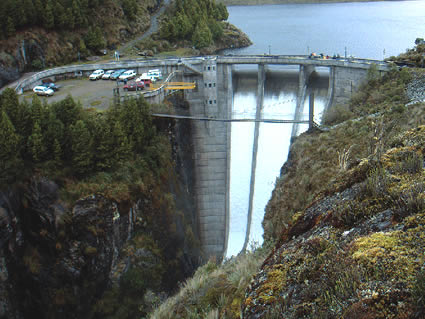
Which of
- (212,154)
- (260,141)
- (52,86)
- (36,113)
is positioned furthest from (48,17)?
(260,141)

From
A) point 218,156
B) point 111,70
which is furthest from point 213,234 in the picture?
point 111,70

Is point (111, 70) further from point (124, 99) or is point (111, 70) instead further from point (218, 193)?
point (218, 193)

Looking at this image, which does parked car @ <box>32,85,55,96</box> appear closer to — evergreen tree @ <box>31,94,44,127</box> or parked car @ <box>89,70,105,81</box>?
parked car @ <box>89,70,105,81</box>

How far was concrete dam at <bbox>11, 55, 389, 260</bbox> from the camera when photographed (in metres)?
38.1

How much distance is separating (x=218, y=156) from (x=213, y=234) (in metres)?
7.41

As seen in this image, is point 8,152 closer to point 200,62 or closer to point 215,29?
point 200,62

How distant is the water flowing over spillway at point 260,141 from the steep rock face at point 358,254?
1075 inches

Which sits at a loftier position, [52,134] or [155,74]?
[155,74]

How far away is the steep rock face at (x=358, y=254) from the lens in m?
5.07

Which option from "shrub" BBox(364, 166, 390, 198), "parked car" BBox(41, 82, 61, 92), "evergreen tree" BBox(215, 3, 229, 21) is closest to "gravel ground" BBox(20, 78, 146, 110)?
"parked car" BBox(41, 82, 61, 92)

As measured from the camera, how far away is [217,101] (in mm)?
42094

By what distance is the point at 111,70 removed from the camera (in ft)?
146

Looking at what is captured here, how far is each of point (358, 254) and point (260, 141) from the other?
3460 cm

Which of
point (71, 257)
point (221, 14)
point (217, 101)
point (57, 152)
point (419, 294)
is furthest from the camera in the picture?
point (221, 14)
